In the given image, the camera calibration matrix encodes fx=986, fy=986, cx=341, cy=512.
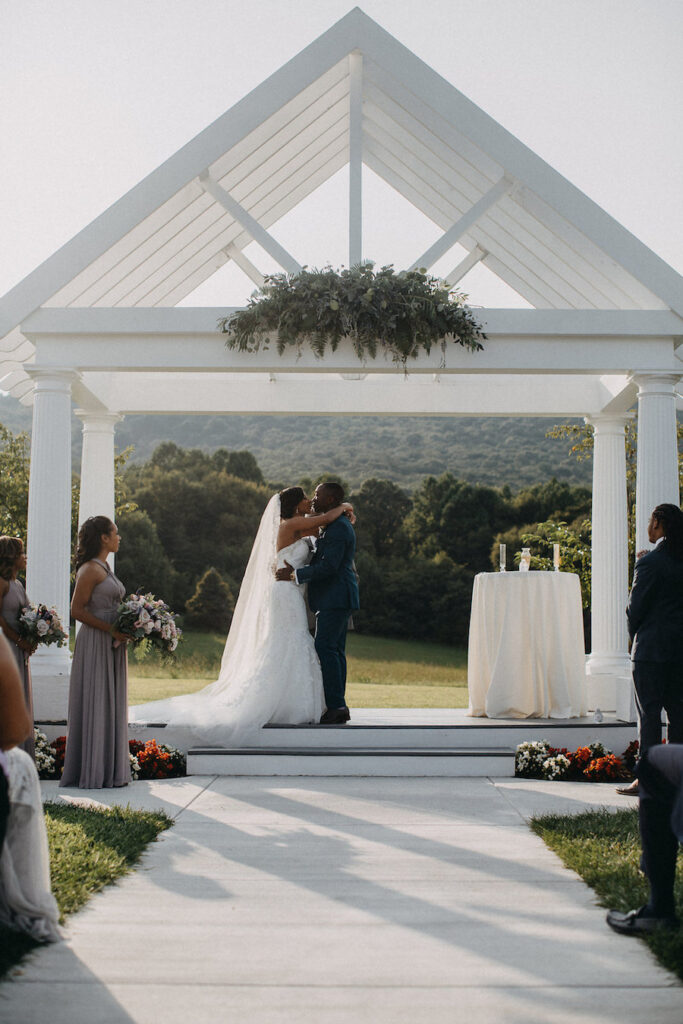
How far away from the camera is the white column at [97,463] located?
10.7 m

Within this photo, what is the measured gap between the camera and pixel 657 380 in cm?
855

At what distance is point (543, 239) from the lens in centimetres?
900

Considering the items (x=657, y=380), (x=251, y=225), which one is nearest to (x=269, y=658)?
(x=251, y=225)

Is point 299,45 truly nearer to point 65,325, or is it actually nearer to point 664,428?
point 65,325

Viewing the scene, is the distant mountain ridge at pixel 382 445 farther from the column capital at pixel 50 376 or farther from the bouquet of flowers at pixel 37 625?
the bouquet of flowers at pixel 37 625

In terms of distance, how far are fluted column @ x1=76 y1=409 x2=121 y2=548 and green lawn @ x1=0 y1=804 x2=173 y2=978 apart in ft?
17.2

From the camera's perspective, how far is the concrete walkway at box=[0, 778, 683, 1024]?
301cm

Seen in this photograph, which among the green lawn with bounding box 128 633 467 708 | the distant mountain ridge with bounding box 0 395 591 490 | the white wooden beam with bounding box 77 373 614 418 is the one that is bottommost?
the green lawn with bounding box 128 633 467 708

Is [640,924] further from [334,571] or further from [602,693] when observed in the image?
[602,693]

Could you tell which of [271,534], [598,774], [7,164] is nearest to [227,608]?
[7,164]

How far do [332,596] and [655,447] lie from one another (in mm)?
3043

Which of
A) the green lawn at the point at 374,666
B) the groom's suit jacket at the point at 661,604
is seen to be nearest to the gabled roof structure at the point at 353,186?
the groom's suit jacket at the point at 661,604

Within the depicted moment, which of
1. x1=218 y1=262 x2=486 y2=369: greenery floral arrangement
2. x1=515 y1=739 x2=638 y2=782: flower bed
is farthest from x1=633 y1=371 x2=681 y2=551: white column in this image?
x1=515 y1=739 x2=638 y2=782: flower bed

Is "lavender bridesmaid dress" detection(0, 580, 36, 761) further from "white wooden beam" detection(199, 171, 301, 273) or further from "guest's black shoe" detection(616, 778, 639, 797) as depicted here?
"guest's black shoe" detection(616, 778, 639, 797)
